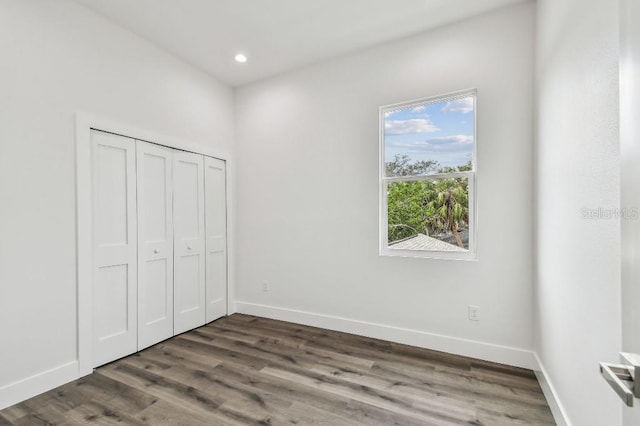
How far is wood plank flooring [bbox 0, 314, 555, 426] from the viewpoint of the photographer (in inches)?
74.6

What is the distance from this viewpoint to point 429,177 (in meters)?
2.90

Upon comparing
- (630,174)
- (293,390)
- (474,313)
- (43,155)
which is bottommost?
(293,390)

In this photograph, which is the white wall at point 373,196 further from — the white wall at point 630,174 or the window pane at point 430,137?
the white wall at point 630,174

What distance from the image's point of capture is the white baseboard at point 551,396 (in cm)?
170

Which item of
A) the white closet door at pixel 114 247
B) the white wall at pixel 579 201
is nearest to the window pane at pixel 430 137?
the white wall at pixel 579 201

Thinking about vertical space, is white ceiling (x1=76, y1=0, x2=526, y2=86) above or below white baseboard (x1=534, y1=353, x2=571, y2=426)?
above

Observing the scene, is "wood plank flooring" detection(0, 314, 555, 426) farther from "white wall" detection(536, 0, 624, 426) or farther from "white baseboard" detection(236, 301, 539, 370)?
Answer: "white wall" detection(536, 0, 624, 426)

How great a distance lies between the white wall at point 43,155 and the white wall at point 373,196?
167 cm

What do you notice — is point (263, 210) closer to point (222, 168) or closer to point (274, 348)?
point (222, 168)

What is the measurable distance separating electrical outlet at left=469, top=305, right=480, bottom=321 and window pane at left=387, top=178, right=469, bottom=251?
51cm

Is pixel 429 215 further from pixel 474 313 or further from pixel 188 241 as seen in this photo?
pixel 188 241

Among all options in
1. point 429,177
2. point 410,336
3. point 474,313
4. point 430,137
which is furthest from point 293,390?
point 430,137

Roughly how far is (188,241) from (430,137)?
9.13ft

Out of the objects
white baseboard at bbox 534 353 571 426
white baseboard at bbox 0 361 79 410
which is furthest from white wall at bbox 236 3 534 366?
white baseboard at bbox 0 361 79 410
